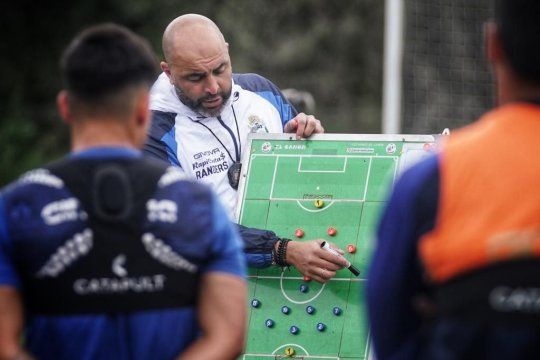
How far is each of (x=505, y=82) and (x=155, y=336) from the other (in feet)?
3.87

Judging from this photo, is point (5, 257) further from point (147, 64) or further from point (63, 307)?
point (147, 64)

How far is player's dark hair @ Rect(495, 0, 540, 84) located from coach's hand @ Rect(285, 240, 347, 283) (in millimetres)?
2932

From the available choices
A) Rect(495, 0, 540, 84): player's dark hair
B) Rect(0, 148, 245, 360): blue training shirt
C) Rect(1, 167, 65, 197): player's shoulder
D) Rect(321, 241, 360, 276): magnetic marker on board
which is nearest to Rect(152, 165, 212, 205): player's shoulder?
Rect(0, 148, 245, 360): blue training shirt

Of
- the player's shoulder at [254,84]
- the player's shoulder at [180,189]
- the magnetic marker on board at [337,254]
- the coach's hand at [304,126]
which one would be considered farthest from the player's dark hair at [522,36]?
the player's shoulder at [254,84]

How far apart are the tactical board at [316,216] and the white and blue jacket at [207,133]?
126 mm

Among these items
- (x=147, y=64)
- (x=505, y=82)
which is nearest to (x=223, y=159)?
→ (x=147, y=64)

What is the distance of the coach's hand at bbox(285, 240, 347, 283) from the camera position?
6496 mm

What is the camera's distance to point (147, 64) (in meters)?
4.13

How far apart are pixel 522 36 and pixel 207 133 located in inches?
137

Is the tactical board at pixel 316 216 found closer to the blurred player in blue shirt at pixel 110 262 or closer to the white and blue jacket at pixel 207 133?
the white and blue jacket at pixel 207 133

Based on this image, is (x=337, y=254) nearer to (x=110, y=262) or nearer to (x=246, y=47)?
(x=110, y=262)

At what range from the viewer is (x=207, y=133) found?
6.96 metres

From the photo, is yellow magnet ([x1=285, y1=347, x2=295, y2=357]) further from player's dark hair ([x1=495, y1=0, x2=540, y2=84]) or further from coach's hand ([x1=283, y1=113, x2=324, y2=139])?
player's dark hair ([x1=495, y1=0, x2=540, y2=84])

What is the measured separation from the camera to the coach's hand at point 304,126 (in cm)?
681
